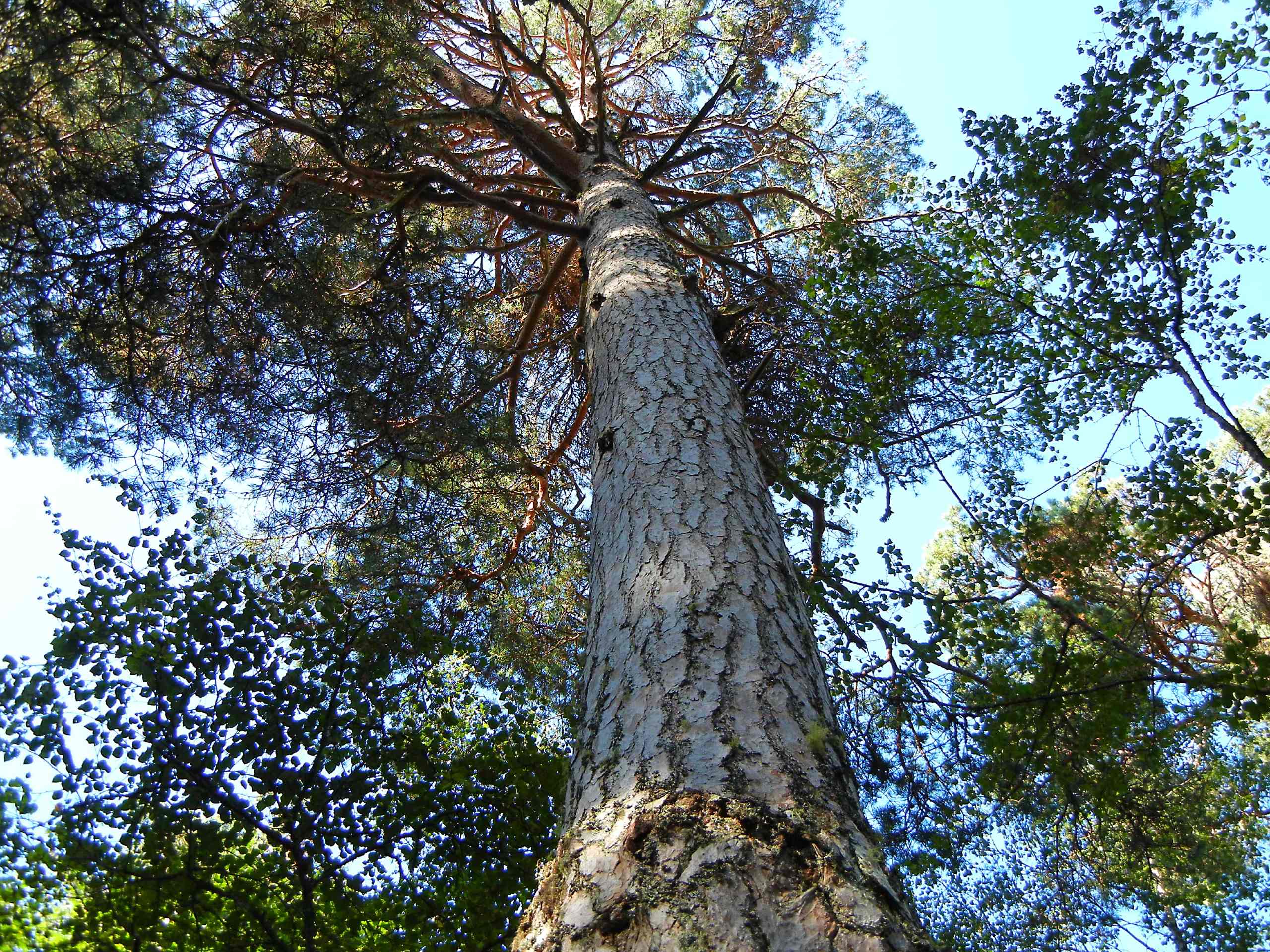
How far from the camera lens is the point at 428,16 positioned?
577cm

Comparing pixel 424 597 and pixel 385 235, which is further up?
pixel 385 235

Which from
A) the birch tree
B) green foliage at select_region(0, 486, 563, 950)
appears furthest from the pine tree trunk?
green foliage at select_region(0, 486, 563, 950)

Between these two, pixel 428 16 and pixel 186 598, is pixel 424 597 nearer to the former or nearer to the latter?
pixel 186 598

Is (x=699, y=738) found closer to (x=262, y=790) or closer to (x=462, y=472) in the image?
(x=262, y=790)

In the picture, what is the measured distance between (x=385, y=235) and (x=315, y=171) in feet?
2.83

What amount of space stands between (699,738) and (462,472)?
477 centimetres

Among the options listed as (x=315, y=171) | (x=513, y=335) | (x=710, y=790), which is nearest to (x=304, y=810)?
(x=710, y=790)

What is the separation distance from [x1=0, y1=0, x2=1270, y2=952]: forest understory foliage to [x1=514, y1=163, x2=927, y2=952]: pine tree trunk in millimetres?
1367

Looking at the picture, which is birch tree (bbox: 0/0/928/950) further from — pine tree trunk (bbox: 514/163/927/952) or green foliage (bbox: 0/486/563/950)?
green foliage (bbox: 0/486/563/950)

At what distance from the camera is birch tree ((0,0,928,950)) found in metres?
1.57

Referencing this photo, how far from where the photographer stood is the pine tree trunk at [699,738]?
51.6 inches

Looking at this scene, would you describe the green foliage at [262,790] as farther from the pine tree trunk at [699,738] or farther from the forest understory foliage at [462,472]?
the pine tree trunk at [699,738]

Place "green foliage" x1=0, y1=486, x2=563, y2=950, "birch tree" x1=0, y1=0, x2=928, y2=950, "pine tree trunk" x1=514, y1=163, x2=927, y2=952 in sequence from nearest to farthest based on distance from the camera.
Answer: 1. "pine tree trunk" x1=514, y1=163, x2=927, y2=952
2. "birch tree" x1=0, y1=0, x2=928, y2=950
3. "green foliage" x1=0, y1=486, x2=563, y2=950

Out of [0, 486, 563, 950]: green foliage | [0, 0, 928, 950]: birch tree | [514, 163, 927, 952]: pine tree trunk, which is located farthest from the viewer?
[0, 486, 563, 950]: green foliage
